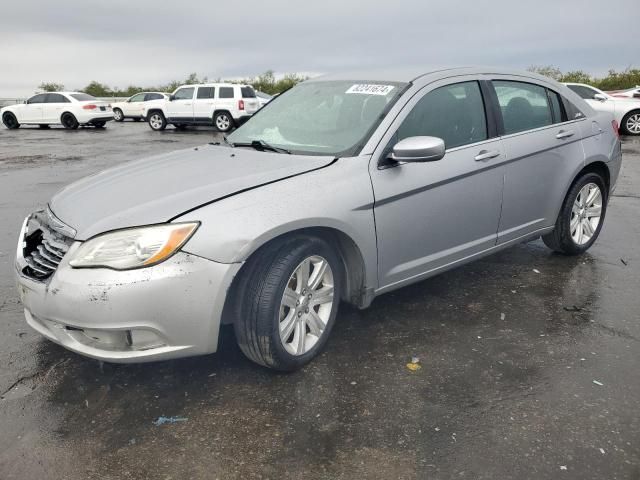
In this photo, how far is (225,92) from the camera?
20.7 metres

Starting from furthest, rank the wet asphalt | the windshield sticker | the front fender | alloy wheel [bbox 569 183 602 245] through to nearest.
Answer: alloy wheel [bbox 569 183 602 245] < the windshield sticker < the front fender < the wet asphalt

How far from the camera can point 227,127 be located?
68.4 feet

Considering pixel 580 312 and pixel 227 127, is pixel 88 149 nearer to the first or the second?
pixel 227 127

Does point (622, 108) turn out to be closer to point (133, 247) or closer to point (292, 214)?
point (292, 214)

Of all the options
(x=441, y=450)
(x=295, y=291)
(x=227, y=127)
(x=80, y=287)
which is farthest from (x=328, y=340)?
(x=227, y=127)

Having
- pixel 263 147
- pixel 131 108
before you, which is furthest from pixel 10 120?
pixel 263 147

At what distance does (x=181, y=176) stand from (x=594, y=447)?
2.44 meters

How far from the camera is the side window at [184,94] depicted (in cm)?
2139

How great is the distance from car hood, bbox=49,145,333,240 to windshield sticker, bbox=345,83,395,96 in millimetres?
711

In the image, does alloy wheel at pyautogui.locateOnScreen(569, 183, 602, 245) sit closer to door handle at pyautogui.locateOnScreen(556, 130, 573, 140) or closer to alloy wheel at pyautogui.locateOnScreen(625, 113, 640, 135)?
door handle at pyautogui.locateOnScreen(556, 130, 573, 140)

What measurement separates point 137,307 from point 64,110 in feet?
73.4

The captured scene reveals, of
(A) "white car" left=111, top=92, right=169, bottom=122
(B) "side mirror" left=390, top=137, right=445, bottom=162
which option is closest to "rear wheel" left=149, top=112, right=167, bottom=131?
(A) "white car" left=111, top=92, right=169, bottom=122

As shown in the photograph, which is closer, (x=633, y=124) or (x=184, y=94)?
(x=633, y=124)

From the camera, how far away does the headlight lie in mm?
2672
